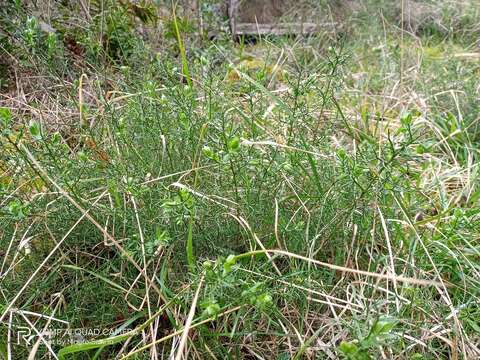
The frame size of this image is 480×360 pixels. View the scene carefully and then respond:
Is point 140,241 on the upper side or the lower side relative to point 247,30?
upper

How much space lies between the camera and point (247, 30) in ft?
9.72

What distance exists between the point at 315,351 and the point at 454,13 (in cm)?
270

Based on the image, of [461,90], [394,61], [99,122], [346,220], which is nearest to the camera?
[346,220]

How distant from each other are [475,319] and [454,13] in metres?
2.51

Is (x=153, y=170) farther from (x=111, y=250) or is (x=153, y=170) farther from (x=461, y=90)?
(x=461, y=90)

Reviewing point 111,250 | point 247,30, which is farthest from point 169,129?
point 247,30

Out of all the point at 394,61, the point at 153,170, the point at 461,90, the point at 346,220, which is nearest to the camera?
the point at 346,220

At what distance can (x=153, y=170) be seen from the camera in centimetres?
116

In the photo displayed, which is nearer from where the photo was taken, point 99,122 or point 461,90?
point 99,122

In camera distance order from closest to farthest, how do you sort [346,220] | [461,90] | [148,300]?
[148,300]
[346,220]
[461,90]

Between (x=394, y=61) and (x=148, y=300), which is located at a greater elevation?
(x=148, y=300)

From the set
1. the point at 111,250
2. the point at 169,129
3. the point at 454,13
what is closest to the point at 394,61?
the point at 454,13

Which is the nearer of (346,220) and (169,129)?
(346,220)

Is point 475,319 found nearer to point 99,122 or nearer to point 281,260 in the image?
point 281,260
